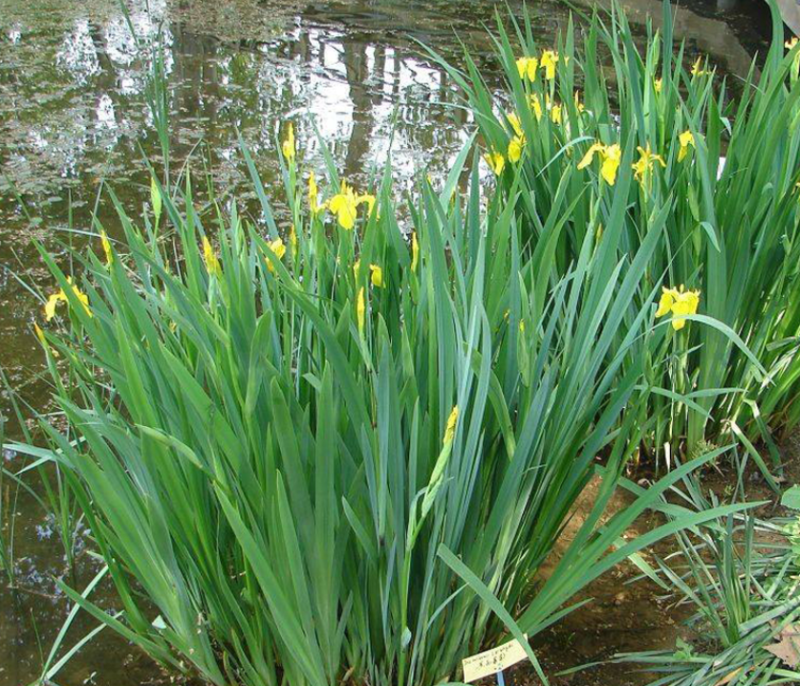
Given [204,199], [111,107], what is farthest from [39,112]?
[204,199]

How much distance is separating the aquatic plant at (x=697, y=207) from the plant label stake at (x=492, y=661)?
2.05 ft

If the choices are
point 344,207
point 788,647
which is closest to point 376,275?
point 344,207

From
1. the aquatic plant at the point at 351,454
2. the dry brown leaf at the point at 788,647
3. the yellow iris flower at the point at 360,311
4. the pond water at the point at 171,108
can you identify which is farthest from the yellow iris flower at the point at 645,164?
the dry brown leaf at the point at 788,647

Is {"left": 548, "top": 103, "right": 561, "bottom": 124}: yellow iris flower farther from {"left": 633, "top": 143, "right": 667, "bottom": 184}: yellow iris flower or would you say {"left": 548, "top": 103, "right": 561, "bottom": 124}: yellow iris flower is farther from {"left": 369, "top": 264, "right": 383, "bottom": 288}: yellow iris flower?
{"left": 369, "top": 264, "right": 383, "bottom": 288}: yellow iris flower

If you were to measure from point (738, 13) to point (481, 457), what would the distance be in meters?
6.06

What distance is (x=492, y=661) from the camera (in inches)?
50.5

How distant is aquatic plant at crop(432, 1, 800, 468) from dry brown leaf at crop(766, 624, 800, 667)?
446 millimetres

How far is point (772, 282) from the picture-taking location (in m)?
1.88

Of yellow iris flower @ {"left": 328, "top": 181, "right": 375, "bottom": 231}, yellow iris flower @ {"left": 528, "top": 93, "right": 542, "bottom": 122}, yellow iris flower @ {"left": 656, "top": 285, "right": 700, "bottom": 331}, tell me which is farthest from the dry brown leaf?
yellow iris flower @ {"left": 528, "top": 93, "right": 542, "bottom": 122}

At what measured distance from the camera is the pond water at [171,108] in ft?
5.71

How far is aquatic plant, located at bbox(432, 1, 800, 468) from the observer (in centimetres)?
176

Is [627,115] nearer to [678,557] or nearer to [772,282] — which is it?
[772,282]

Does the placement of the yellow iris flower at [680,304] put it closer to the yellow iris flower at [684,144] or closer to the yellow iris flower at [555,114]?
the yellow iris flower at [684,144]

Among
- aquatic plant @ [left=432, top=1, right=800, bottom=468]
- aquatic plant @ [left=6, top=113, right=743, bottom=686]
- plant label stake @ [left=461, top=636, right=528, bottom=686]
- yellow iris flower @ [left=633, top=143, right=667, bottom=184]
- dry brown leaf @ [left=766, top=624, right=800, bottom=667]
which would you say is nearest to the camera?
aquatic plant @ [left=6, top=113, right=743, bottom=686]
